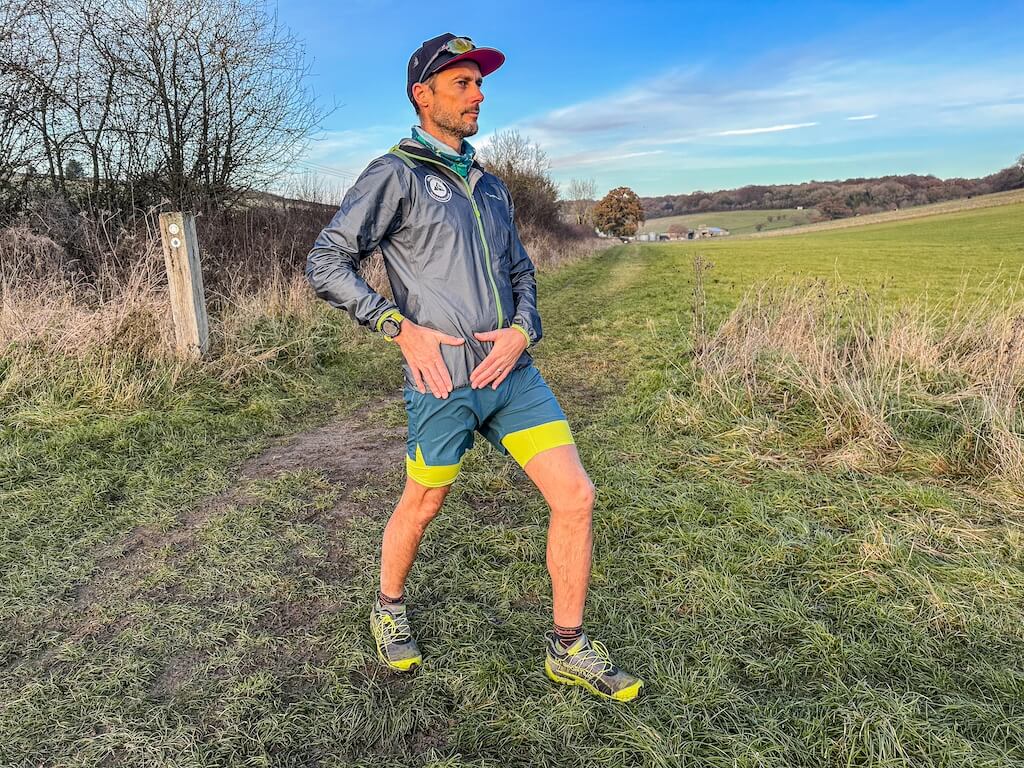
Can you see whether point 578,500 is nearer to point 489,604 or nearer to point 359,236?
point 489,604

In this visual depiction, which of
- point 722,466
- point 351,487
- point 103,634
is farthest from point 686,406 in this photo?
point 103,634

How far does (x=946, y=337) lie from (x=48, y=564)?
6.95 meters

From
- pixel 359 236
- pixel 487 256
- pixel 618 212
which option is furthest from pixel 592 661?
pixel 618 212

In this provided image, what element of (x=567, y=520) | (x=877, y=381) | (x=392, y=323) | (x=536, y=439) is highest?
(x=392, y=323)

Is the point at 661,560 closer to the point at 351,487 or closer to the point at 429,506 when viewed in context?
the point at 429,506

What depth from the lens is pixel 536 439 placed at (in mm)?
2297

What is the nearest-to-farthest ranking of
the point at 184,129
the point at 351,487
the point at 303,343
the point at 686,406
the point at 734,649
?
the point at 734,649
the point at 351,487
the point at 686,406
the point at 303,343
the point at 184,129

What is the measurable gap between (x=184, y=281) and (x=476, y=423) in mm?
5346

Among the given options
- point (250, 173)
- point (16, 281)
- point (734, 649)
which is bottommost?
point (734, 649)

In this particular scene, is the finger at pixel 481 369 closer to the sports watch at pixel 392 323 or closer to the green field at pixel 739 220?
the sports watch at pixel 392 323

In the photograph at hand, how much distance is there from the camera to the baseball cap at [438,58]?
88.8 inches

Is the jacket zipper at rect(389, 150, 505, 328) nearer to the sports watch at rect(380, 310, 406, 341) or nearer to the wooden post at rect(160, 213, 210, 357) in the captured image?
the sports watch at rect(380, 310, 406, 341)

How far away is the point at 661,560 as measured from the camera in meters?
3.38

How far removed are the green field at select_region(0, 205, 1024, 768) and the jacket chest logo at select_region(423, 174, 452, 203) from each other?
6.10 feet
